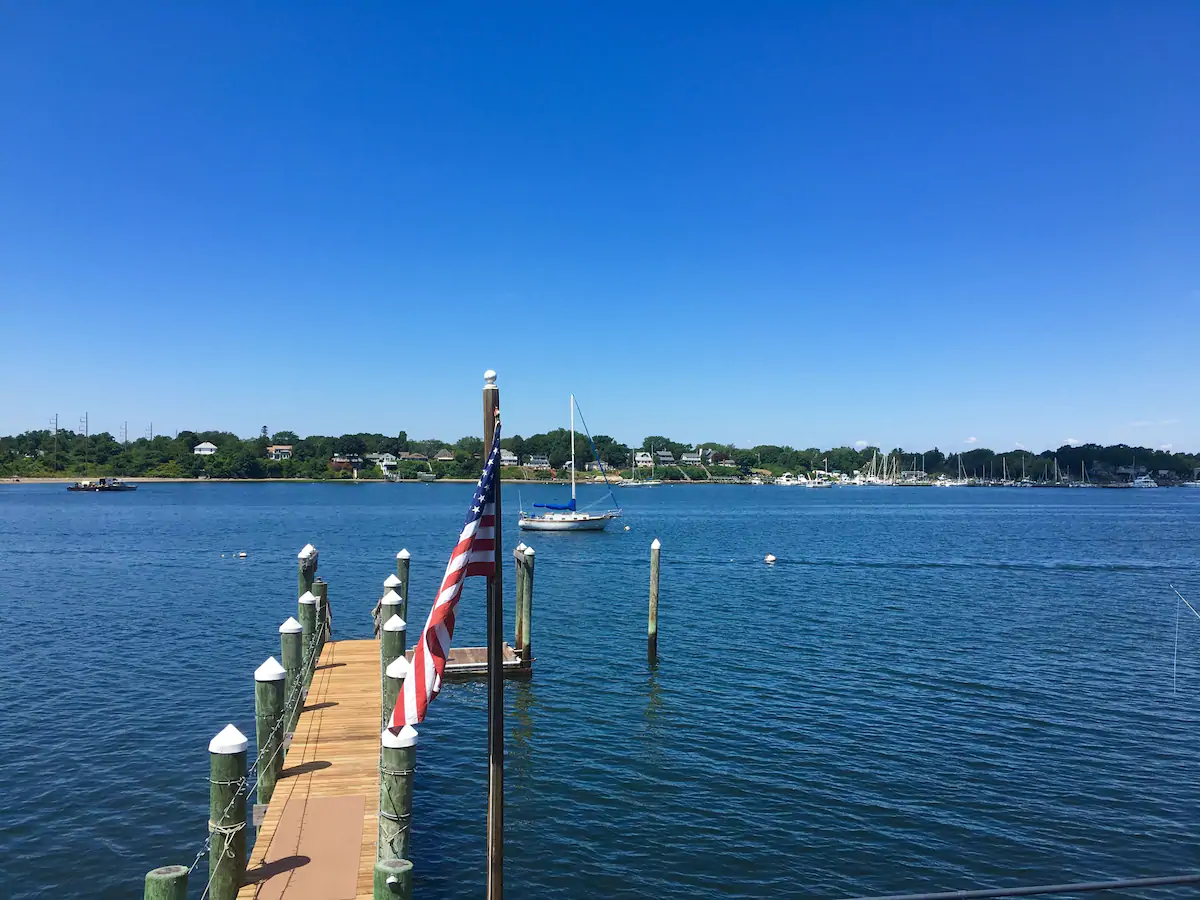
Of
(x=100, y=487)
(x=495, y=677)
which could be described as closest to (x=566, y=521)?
(x=495, y=677)

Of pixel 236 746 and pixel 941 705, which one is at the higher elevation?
pixel 236 746

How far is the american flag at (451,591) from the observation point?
7555 mm

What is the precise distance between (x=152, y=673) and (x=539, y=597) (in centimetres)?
1894

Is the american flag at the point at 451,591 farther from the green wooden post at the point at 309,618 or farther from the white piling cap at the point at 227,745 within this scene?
the green wooden post at the point at 309,618

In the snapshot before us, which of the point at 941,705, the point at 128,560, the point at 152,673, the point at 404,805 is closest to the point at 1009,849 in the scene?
the point at 941,705

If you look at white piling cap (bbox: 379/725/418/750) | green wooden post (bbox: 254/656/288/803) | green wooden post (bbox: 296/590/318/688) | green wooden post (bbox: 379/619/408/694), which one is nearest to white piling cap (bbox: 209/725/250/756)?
white piling cap (bbox: 379/725/418/750)

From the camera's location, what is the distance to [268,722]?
12477 mm

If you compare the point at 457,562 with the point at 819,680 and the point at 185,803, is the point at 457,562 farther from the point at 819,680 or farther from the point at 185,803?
the point at 819,680

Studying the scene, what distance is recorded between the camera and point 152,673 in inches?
976

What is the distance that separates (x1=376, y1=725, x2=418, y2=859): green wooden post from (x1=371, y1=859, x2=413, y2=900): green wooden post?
1.96m

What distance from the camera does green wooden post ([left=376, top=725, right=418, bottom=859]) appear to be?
10.0 metres

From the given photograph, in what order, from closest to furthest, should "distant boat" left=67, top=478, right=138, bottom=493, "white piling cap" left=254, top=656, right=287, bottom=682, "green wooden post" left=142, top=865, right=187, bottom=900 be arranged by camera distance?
"green wooden post" left=142, top=865, right=187, bottom=900 → "white piling cap" left=254, top=656, right=287, bottom=682 → "distant boat" left=67, top=478, right=138, bottom=493

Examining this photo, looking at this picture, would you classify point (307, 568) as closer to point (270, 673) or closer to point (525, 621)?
point (525, 621)

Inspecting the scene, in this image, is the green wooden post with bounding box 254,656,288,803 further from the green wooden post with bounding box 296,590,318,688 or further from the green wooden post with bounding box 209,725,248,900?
the green wooden post with bounding box 296,590,318,688
